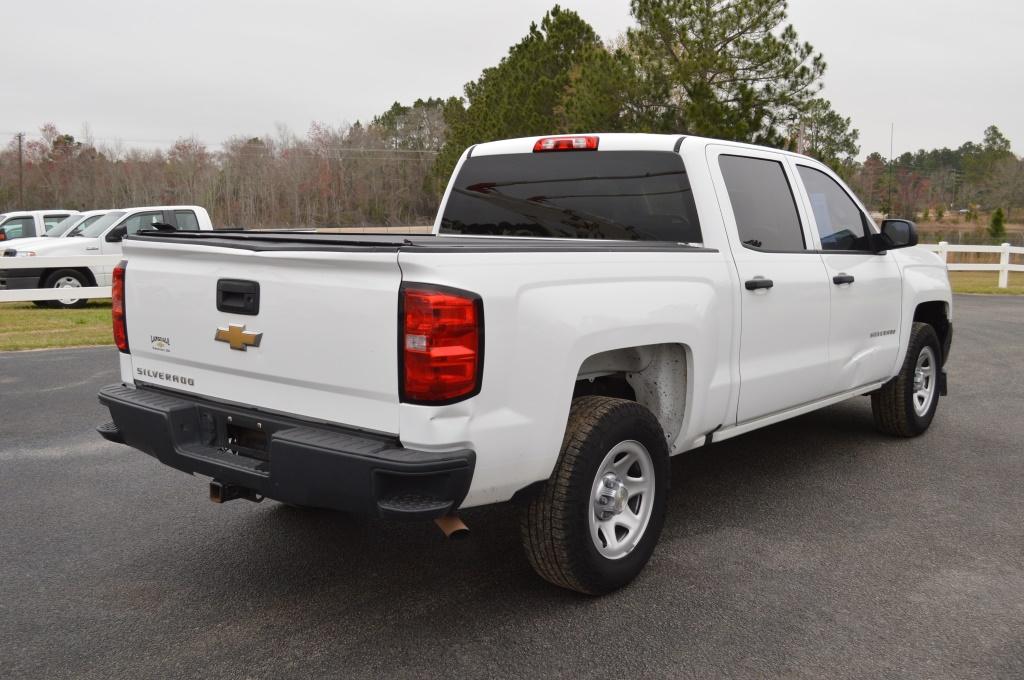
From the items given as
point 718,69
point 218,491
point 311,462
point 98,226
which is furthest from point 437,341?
point 718,69

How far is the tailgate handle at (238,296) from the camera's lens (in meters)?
3.49

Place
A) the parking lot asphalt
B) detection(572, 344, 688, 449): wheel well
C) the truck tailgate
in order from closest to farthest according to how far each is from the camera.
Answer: the truck tailgate
the parking lot asphalt
detection(572, 344, 688, 449): wheel well

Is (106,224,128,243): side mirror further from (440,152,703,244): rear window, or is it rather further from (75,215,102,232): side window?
(440,152,703,244): rear window

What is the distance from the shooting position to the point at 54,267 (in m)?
15.9

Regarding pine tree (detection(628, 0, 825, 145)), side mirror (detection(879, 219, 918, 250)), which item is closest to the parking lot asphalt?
side mirror (detection(879, 219, 918, 250))

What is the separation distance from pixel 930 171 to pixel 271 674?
165552mm

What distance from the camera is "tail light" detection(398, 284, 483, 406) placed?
10.2 feet

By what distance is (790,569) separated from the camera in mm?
4219

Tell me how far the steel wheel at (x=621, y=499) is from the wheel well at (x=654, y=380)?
356 mm

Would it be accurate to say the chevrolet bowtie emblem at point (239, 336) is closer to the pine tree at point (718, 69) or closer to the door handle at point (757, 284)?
the door handle at point (757, 284)

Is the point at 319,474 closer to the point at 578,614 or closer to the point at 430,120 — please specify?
the point at 578,614

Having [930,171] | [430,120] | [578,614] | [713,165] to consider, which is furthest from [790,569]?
[930,171]

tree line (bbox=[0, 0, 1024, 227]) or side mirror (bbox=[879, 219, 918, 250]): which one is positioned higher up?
tree line (bbox=[0, 0, 1024, 227])

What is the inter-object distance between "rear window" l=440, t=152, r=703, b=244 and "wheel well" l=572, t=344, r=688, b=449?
2.21 feet
